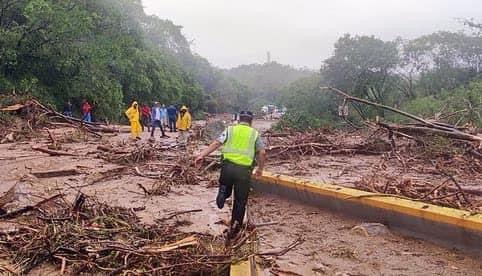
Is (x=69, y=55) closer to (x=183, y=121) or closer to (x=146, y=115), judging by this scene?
(x=146, y=115)

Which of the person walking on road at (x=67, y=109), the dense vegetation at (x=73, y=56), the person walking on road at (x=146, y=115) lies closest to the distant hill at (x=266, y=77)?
the dense vegetation at (x=73, y=56)

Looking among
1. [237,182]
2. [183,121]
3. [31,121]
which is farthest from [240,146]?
[183,121]

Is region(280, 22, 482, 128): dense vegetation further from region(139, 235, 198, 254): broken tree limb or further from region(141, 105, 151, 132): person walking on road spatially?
region(139, 235, 198, 254): broken tree limb

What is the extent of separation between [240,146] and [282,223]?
6.79 feet

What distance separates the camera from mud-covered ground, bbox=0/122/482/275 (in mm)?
5516

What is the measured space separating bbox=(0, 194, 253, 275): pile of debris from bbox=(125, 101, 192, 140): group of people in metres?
12.7

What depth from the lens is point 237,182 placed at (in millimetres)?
5887

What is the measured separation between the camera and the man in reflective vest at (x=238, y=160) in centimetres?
587

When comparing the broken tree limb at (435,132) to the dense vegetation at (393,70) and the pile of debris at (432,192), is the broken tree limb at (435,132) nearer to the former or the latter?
the pile of debris at (432,192)

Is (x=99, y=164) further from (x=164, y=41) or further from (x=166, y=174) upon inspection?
(x=164, y=41)

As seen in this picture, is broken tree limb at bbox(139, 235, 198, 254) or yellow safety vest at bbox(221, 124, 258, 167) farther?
yellow safety vest at bbox(221, 124, 258, 167)

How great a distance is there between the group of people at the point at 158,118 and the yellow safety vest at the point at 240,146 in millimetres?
12552

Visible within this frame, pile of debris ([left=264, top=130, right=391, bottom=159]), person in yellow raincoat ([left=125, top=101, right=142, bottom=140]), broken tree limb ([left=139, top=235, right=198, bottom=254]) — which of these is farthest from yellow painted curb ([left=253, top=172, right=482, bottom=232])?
person in yellow raincoat ([left=125, top=101, right=142, bottom=140])

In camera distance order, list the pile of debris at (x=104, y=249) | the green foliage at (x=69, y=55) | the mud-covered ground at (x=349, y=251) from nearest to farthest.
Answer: the pile of debris at (x=104, y=249) → the mud-covered ground at (x=349, y=251) → the green foliage at (x=69, y=55)
